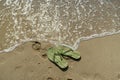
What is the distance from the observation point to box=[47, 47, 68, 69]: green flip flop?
115 inches

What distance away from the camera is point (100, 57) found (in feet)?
9.91

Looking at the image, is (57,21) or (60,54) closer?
(60,54)

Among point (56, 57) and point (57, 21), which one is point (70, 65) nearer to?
point (56, 57)

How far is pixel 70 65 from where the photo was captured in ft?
9.78

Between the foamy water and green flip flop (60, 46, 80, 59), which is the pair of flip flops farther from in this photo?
the foamy water

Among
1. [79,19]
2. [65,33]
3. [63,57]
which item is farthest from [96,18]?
[63,57]

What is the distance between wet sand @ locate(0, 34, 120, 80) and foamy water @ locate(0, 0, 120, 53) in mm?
139

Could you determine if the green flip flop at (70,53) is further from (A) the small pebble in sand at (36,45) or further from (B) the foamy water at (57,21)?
(A) the small pebble in sand at (36,45)

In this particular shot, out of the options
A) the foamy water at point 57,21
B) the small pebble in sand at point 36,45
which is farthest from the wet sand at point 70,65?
the foamy water at point 57,21

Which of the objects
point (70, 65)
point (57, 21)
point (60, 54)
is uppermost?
point (57, 21)

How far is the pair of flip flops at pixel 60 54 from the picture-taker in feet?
9.63

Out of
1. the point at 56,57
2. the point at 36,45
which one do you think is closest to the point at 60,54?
the point at 56,57

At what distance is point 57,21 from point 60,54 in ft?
1.61

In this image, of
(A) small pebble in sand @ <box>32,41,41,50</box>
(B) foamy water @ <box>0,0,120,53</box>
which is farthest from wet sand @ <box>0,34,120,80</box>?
(B) foamy water @ <box>0,0,120,53</box>
